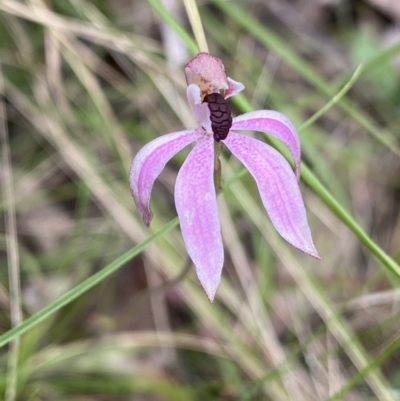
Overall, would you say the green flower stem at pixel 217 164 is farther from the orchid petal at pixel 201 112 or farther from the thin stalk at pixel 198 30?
the thin stalk at pixel 198 30

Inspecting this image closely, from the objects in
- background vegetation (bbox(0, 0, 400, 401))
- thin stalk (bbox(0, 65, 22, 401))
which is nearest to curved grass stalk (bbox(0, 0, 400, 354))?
thin stalk (bbox(0, 65, 22, 401))

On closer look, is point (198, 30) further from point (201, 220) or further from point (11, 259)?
point (11, 259)

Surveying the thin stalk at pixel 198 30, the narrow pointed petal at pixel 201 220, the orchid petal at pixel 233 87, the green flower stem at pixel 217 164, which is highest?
the thin stalk at pixel 198 30

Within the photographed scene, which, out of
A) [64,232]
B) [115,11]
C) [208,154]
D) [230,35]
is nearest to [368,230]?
[230,35]

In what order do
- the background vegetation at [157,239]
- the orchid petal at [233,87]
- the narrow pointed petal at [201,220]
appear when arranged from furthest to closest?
the background vegetation at [157,239] → the orchid petal at [233,87] → the narrow pointed petal at [201,220]

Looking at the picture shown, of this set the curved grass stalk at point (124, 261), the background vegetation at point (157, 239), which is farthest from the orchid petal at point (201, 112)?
the background vegetation at point (157, 239)

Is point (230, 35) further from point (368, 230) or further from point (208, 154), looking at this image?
point (208, 154)
